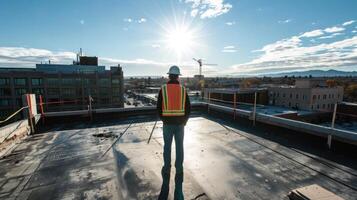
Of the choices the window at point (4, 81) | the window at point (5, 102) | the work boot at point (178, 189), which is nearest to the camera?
the work boot at point (178, 189)

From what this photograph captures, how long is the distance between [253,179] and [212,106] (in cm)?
524

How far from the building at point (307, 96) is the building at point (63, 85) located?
39764 mm

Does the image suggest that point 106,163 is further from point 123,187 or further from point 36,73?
point 36,73

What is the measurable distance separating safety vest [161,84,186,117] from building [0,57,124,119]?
1494 inches

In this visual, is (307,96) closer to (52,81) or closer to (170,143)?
(170,143)

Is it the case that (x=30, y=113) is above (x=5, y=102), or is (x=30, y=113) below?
above

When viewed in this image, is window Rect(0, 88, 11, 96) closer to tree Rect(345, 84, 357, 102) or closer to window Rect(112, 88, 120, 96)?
window Rect(112, 88, 120, 96)

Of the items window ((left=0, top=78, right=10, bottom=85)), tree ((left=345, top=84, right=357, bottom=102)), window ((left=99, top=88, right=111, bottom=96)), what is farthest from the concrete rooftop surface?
tree ((left=345, top=84, right=357, bottom=102))

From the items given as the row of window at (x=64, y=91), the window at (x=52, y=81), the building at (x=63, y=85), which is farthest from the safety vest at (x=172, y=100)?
the window at (x=52, y=81)

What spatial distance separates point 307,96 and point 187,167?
46852mm

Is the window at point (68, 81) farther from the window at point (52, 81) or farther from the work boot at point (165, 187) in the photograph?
the work boot at point (165, 187)

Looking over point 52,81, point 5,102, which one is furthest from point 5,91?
point 52,81

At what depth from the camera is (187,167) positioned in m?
3.26

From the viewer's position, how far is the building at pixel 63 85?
39.8 metres
